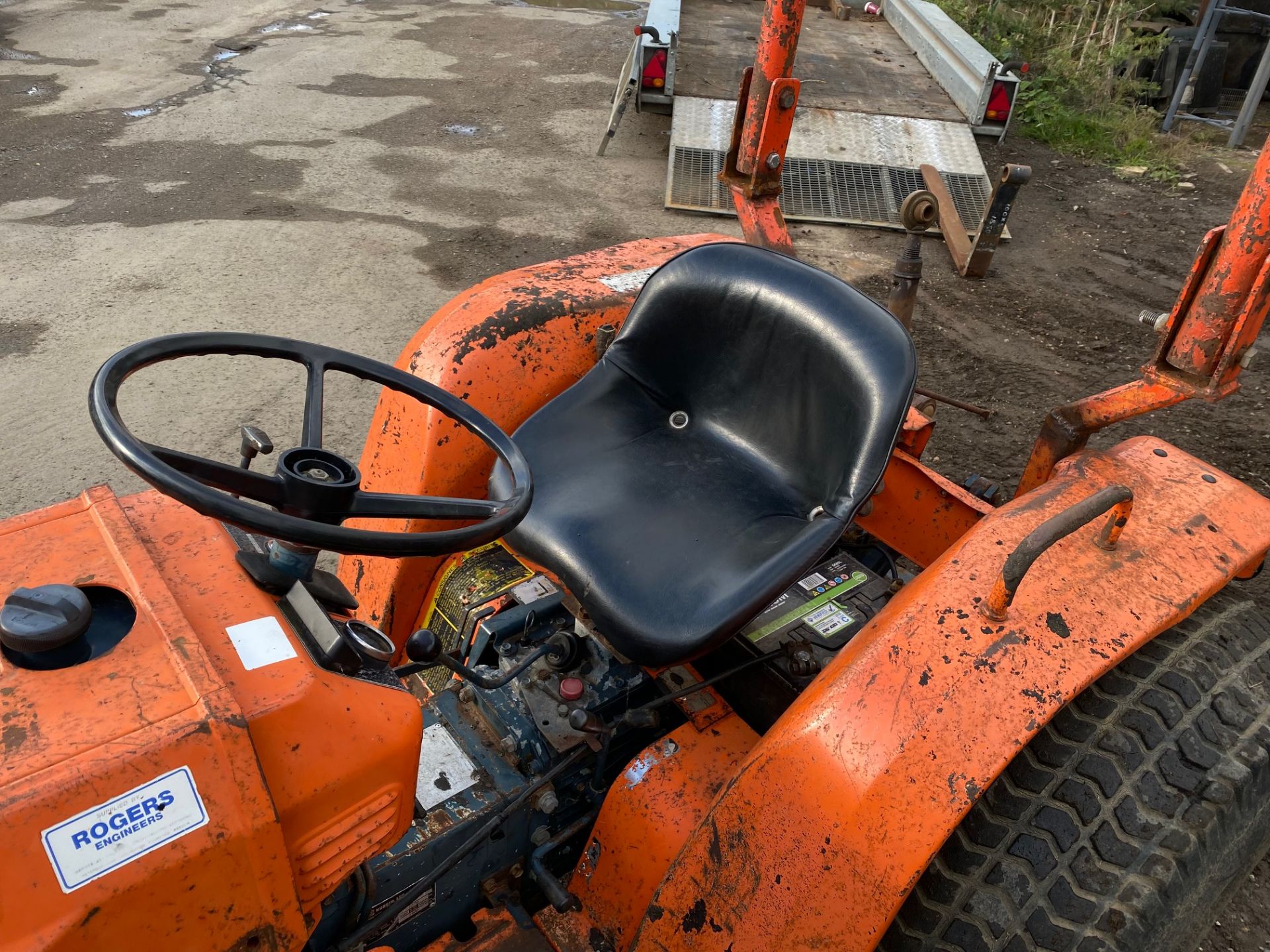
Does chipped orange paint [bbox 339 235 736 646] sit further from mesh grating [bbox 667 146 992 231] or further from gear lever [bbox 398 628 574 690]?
mesh grating [bbox 667 146 992 231]

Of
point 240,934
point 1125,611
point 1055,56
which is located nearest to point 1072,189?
point 1055,56

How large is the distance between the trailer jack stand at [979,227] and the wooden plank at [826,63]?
928 millimetres

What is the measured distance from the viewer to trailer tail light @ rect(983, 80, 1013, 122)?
5469 millimetres

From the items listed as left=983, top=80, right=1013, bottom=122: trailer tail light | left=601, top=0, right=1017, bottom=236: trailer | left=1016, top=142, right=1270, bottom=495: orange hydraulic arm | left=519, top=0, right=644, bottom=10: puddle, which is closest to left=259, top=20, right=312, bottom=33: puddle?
left=519, top=0, right=644, bottom=10: puddle

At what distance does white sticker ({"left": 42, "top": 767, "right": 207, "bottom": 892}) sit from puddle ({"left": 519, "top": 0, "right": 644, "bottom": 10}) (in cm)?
985

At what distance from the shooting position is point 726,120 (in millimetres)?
5406

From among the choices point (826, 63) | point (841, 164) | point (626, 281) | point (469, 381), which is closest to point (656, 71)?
point (841, 164)

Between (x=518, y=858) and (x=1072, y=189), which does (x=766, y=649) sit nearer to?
(x=518, y=858)

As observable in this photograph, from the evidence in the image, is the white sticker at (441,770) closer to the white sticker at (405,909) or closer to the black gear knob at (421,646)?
the white sticker at (405,909)

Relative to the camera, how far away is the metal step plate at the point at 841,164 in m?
5.06

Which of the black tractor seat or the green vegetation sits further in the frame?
the green vegetation

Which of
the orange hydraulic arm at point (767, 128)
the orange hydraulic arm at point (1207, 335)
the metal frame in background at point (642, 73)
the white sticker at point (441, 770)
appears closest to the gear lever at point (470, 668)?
the white sticker at point (441, 770)

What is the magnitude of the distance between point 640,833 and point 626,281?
120 cm

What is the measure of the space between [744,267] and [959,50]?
17.3 ft
